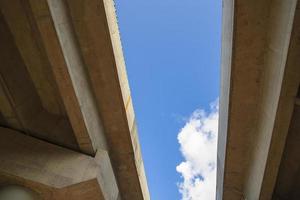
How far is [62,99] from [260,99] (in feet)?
15.6

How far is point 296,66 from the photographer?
22.5 ft

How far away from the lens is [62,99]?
823 cm

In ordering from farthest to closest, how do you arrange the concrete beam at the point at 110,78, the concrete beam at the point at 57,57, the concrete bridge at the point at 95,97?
the concrete beam at the point at 110,78
the concrete bridge at the point at 95,97
the concrete beam at the point at 57,57

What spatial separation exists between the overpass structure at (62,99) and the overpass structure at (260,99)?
269cm

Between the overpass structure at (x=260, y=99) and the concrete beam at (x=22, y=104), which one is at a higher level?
the overpass structure at (x=260, y=99)

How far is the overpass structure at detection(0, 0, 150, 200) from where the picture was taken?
302 inches

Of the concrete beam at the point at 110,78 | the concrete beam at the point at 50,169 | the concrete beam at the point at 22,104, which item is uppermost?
the concrete beam at the point at 110,78

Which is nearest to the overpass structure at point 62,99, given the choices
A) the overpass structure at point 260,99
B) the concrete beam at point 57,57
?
the concrete beam at point 57,57

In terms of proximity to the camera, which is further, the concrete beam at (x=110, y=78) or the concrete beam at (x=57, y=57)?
the concrete beam at (x=110, y=78)

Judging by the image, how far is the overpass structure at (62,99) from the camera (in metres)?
7.67

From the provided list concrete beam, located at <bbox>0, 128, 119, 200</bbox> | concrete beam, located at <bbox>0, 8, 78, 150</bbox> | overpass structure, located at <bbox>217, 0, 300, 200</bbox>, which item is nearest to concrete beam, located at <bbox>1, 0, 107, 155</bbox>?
concrete beam, located at <bbox>0, 8, 78, 150</bbox>

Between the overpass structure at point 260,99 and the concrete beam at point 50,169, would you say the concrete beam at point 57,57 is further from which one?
the overpass structure at point 260,99

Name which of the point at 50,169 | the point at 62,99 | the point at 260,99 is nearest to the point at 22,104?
the point at 62,99

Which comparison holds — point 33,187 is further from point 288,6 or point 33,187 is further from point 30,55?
point 288,6
